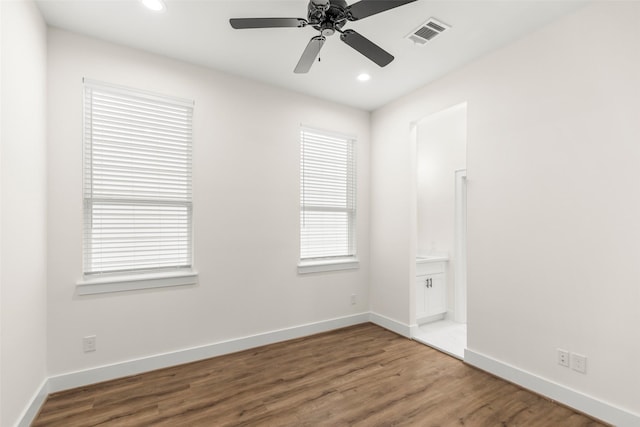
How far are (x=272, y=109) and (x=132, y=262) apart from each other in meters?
2.15

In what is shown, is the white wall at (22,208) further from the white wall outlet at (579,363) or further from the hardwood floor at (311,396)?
the white wall outlet at (579,363)

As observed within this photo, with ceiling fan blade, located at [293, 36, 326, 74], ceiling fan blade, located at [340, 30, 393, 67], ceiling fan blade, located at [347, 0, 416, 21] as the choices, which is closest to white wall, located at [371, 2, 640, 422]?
ceiling fan blade, located at [340, 30, 393, 67]

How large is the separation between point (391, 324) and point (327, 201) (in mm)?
1786

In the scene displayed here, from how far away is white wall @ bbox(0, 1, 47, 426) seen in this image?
173 cm

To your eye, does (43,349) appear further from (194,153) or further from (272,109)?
(272,109)

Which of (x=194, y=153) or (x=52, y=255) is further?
(x=194, y=153)

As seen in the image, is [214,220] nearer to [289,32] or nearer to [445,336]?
[289,32]

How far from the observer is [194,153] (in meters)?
3.01

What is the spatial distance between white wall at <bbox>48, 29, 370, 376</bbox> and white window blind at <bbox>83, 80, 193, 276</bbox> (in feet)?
0.30

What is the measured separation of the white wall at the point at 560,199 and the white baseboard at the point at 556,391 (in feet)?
0.14

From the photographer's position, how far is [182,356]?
2.92m

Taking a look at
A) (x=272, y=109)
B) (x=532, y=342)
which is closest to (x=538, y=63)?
(x=532, y=342)

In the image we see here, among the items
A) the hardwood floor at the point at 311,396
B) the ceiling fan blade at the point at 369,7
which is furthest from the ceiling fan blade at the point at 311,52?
the hardwood floor at the point at 311,396

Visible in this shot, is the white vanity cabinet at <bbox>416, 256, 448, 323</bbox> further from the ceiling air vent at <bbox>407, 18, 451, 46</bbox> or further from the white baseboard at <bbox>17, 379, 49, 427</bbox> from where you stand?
the white baseboard at <bbox>17, 379, 49, 427</bbox>
